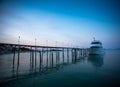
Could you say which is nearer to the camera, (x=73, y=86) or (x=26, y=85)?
(x=73, y=86)

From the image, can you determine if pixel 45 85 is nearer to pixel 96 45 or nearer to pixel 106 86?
pixel 106 86

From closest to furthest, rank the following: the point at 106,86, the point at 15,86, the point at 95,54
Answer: the point at 106,86
the point at 15,86
the point at 95,54

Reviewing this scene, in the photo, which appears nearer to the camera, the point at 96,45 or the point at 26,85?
the point at 26,85

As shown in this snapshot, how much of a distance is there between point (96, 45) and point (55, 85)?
2979 centimetres

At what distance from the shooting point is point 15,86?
911 centimetres

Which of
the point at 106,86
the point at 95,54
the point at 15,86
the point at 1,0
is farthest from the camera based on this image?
the point at 95,54

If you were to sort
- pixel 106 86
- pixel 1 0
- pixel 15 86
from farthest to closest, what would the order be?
pixel 15 86, pixel 106 86, pixel 1 0

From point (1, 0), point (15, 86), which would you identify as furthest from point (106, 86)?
point (1, 0)

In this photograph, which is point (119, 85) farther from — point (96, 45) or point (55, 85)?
point (96, 45)

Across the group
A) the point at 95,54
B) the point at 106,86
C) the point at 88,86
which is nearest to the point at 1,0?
the point at 88,86

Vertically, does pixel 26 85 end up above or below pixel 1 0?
below

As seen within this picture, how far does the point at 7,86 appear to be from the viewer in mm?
9039

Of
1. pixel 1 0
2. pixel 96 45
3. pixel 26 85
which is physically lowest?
pixel 26 85

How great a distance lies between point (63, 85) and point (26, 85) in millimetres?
3225
